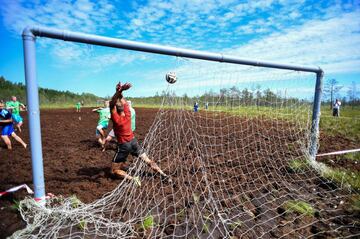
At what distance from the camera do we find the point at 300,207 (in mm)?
3219

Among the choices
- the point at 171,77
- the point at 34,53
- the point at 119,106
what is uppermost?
the point at 34,53

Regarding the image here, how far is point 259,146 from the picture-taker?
6.87 m

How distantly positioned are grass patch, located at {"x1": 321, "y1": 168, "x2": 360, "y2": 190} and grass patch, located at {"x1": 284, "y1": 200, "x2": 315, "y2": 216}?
1222 millimetres

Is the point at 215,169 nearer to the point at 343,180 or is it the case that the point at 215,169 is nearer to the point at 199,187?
the point at 199,187

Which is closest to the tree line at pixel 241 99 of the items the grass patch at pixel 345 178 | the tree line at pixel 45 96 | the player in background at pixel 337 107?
the grass patch at pixel 345 178

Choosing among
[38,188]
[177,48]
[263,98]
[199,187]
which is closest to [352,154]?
[263,98]

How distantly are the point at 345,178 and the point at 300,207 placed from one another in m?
1.65

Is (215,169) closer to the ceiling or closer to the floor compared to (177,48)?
closer to the floor

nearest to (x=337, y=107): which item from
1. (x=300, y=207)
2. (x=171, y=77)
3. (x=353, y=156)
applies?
(x=353, y=156)

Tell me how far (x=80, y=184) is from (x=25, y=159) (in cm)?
275

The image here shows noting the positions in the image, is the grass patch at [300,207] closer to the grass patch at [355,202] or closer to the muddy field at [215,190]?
the muddy field at [215,190]

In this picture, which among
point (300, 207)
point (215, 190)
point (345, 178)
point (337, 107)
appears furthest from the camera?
point (337, 107)

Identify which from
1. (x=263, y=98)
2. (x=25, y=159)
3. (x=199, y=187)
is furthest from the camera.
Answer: (x=25, y=159)

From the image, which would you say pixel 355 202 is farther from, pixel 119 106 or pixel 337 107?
pixel 337 107
